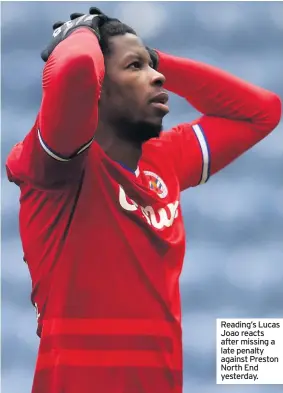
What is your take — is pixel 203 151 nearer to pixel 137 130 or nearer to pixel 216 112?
pixel 216 112

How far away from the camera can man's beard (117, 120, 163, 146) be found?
1.27m

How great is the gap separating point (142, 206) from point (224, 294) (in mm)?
448

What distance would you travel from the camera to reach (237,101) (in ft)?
4.97

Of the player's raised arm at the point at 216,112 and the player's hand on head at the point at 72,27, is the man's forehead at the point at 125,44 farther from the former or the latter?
the player's raised arm at the point at 216,112

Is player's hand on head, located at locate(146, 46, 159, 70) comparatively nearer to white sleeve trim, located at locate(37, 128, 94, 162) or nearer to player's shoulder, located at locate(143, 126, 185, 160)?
player's shoulder, located at locate(143, 126, 185, 160)

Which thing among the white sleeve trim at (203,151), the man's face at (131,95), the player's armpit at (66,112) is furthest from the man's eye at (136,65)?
the white sleeve trim at (203,151)

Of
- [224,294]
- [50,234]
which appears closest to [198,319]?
[224,294]

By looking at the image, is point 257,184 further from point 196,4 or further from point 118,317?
point 118,317
